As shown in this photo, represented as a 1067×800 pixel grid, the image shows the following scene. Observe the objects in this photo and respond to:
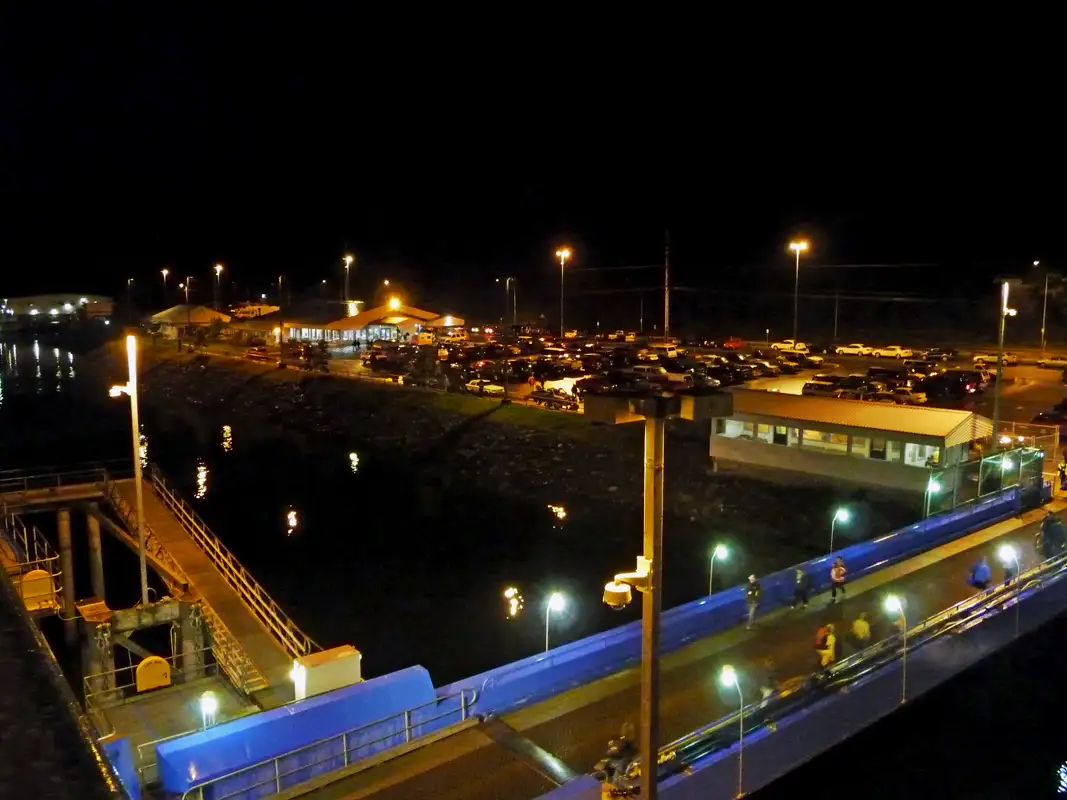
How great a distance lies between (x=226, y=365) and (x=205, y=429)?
14.8m

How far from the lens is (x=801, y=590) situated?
40.5 ft

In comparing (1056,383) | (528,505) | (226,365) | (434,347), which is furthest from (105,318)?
(1056,383)

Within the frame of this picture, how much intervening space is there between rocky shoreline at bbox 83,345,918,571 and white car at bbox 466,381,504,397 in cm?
80

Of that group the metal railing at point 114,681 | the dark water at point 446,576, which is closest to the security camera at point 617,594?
the dark water at point 446,576

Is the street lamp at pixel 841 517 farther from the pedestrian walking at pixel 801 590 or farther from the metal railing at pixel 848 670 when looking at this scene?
the pedestrian walking at pixel 801 590

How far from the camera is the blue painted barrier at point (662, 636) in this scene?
9.26 metres

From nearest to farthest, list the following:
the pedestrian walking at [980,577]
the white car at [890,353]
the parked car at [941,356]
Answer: the pedestrian walking at [980,577], the parked car at [941,356], the white car at [890,353]

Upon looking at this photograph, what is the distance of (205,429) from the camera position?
43.3 meters

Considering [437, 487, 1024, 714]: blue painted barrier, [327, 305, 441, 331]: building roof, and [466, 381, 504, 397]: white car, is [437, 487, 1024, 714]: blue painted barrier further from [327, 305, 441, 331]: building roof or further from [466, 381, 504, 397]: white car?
[327, 305, 441, 331]: building roof

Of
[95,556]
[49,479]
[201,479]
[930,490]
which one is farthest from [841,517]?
[201,479]

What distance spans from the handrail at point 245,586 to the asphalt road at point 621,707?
5706 mm

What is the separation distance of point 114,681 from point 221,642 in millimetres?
2134

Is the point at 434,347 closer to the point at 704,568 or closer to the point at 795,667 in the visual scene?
the point at 704,568

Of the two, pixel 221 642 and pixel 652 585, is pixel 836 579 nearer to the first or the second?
pixel 652 585
